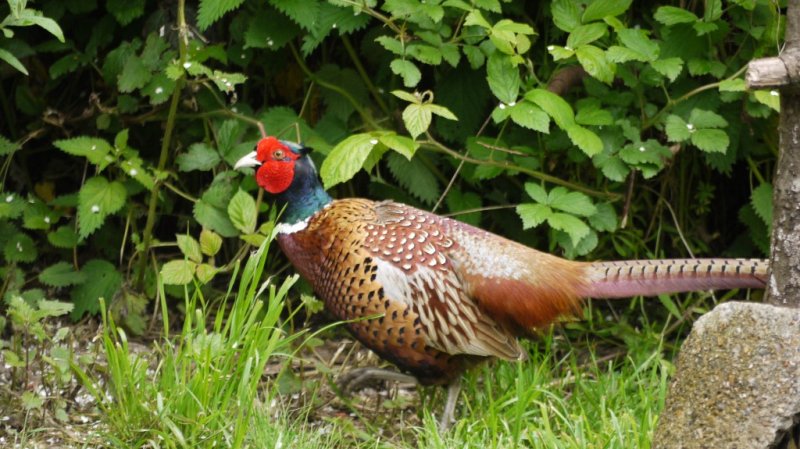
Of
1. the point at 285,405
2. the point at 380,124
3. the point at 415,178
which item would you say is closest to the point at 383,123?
the point at 380,124

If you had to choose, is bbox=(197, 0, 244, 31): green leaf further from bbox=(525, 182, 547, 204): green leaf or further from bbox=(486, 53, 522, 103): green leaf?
bbox=(525, 182, 547, 204): green leaf

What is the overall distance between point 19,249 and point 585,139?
2193 mm

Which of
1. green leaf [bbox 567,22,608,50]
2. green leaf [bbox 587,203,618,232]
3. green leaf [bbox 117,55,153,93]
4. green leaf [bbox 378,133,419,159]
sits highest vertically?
green leaf [bbox 567,22,608,50]

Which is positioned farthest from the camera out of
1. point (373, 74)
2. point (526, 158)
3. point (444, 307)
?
point (373, 74)

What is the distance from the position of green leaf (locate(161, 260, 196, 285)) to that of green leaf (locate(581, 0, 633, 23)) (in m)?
1.59

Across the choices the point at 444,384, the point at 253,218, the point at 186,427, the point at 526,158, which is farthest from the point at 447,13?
the point at 186,427

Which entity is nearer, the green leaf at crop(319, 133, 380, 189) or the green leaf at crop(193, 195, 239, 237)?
the green leaf at crop(319, 133, 380, 189)

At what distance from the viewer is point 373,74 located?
183 inches

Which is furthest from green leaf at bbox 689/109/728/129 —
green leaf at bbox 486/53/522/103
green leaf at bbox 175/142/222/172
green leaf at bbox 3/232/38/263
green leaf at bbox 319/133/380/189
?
green leaf at bbox 3/232/38/263

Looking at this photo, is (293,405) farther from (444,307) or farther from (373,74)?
(373,74)

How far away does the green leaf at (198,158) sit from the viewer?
430 centimetres

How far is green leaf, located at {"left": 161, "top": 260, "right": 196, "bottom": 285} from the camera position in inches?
151

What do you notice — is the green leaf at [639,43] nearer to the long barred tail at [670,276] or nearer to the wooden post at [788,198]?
the long barred tail at [670,276]

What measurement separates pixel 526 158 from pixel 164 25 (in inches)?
58.3
